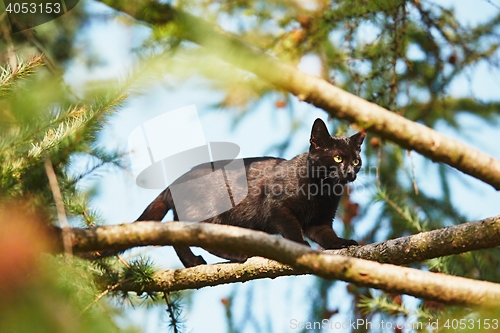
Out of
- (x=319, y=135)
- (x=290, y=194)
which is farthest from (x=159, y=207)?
(x=319, y=135)

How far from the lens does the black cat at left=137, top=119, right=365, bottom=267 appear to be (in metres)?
3.34

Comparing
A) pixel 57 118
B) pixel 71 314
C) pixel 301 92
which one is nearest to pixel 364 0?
pixel 301 92

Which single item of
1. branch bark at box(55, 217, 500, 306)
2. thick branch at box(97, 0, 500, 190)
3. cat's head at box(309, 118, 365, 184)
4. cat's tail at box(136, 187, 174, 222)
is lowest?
branch bark at box(55, 217, 500, 306)

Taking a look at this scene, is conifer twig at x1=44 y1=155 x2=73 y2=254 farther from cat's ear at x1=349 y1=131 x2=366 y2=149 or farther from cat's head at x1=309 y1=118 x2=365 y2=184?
cat's ear at x1=349 y1=131 x2=366 y2=149

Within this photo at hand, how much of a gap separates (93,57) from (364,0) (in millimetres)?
2150

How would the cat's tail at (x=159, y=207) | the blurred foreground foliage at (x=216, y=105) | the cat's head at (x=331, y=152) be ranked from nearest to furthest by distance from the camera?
the blurred foreground foliage at (x=216, y=105) < the cat's tail at (x=159, y=207) < the cat's head at (x=331, y=152)

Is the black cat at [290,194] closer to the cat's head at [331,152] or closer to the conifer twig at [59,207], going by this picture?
the cat's head at [331,152]

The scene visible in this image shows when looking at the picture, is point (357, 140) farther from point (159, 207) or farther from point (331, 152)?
point (159, 207)

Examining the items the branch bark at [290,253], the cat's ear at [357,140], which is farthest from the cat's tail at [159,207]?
the branch bark at [290,253]

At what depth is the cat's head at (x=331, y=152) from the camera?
3.43 metres

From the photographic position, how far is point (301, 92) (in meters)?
1.44

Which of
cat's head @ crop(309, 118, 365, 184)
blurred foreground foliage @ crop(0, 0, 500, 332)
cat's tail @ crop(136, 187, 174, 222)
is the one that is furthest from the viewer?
cat's head @ crop(309, 118, 365, 184)

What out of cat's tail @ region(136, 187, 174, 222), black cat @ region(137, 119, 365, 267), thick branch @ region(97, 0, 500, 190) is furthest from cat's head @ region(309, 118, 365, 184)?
thick branch @ region(97, 0, 500, 190)

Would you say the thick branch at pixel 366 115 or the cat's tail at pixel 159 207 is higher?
the cat's tail at pixel 159 207
